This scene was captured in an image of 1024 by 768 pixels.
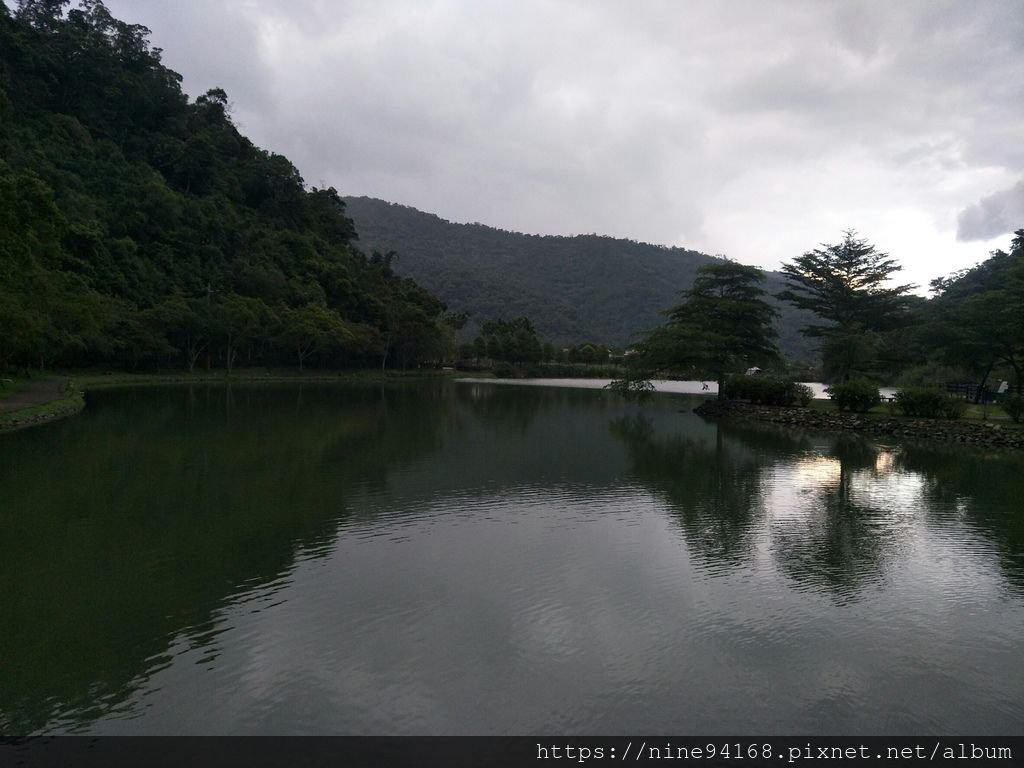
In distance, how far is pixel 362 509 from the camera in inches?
453

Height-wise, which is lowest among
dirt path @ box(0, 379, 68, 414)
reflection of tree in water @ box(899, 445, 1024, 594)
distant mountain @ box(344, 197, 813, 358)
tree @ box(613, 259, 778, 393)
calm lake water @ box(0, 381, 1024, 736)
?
reflection of tree in water @ box(899, 445, 1024, 594)

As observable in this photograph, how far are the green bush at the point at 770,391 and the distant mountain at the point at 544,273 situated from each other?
271ft

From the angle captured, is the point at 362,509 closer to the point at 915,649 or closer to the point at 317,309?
the point at 915,649

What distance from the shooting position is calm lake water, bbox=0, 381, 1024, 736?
5.16 meters

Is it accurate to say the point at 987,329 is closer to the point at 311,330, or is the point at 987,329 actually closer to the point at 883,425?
the point at 883,425

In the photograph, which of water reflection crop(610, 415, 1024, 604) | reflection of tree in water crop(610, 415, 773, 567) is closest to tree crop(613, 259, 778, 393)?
reflection of tree in water crop(610, 415, 773, 567)

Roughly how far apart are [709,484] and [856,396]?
1839 cm

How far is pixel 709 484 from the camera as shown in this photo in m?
15.1

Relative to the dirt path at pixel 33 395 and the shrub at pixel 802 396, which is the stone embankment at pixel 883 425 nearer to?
the shrub at pixel 802 396

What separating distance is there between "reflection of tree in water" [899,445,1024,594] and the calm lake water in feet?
0.33

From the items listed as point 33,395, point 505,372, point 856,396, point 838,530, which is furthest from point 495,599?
point 505,372

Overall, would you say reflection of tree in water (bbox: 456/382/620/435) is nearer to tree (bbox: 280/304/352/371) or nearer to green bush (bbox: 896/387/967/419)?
green bush (bbox: 896/387/967/419)

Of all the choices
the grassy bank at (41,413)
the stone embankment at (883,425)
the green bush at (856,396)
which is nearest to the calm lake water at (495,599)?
the grassy bank at (41,413)

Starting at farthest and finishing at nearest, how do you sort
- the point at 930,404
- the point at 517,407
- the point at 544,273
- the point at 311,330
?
1. the point at 544,273
2. the point at 311,330
3. the point at 517,407
4. the point at 930,404
